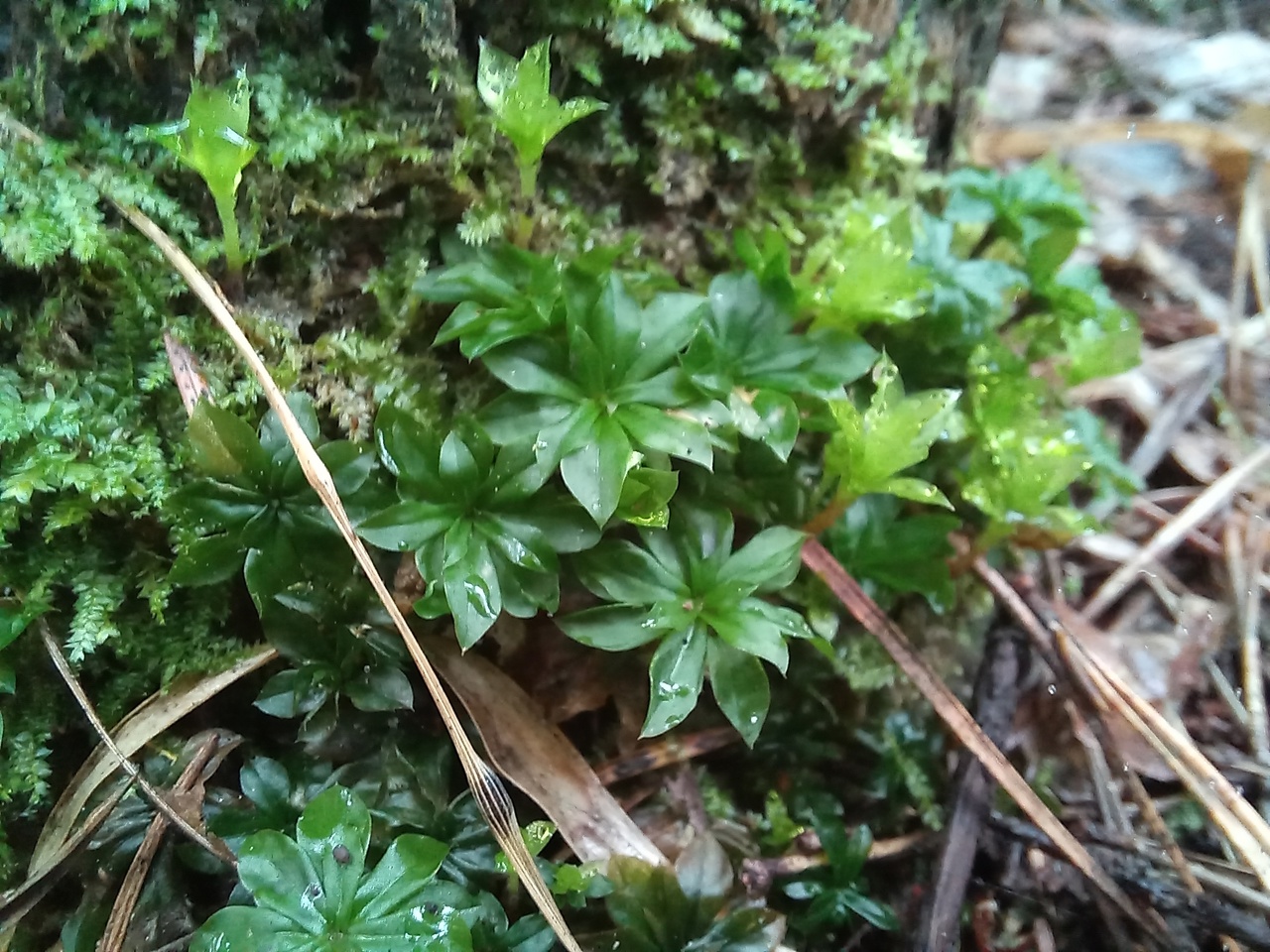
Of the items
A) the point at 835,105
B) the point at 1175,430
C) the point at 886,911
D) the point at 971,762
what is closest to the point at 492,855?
the point at 886,911

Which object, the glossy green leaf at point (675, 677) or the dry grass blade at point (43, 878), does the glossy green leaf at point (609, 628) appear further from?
the dry grass blade at point (43, 878)

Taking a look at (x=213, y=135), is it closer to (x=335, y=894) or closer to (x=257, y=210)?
(x=257, y=210)

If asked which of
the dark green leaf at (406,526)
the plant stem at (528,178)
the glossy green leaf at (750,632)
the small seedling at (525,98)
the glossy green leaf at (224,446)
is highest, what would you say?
the small seedling at (525,98)

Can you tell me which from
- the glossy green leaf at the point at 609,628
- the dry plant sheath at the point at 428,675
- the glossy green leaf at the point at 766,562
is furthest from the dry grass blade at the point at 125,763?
the glossy green leaf at the point at 766,562

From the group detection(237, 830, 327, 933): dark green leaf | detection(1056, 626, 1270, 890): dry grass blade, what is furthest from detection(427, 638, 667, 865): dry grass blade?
detection(1056, 626, 1270, 890): dry grass blade

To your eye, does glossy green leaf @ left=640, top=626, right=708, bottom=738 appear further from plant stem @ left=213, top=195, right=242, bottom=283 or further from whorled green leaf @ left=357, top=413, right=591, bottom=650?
plant stem @ left=213, top=195, right=242, bottom=283

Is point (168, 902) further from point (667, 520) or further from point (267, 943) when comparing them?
Answer: point (667, 520)

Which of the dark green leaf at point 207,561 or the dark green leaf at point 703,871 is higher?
the dark green leaf at point 207,561

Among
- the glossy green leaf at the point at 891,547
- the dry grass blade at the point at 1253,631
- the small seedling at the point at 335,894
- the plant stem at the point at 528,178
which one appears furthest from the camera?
the dry grass blade at the point at 1253,631

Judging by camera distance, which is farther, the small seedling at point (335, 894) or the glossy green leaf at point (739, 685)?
the glossy green leaf at point (739, 685)
